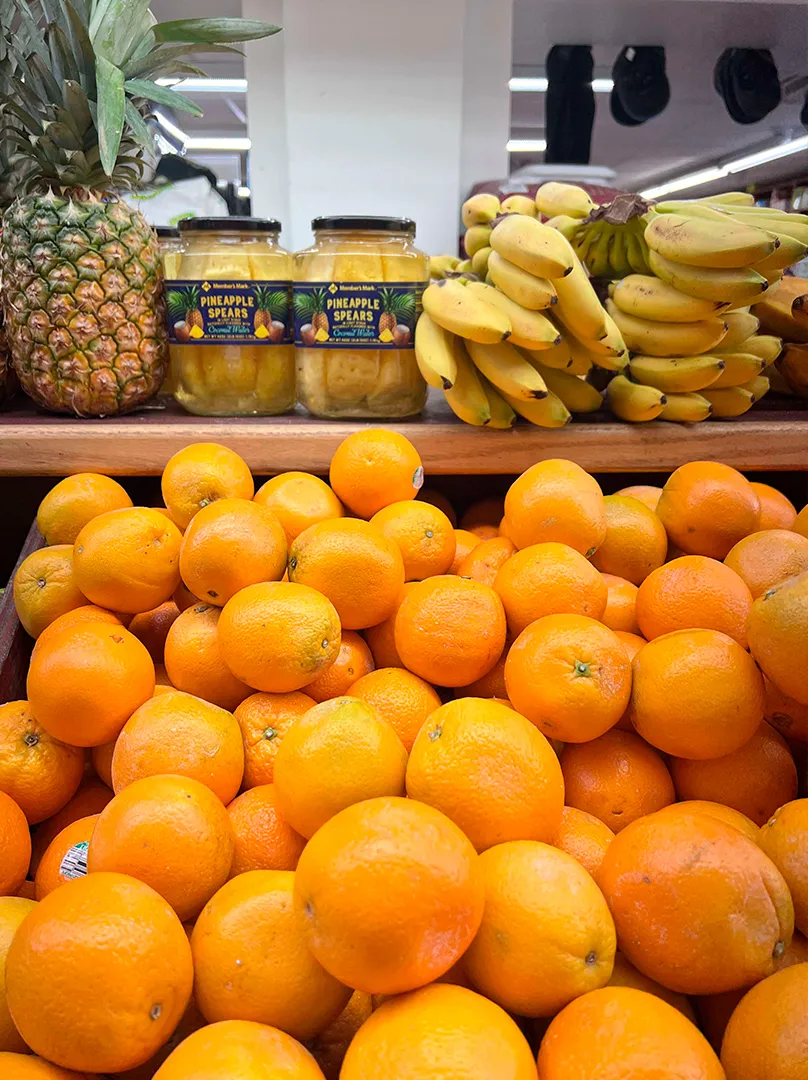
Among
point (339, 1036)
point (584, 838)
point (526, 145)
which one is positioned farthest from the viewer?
point (526, 145)

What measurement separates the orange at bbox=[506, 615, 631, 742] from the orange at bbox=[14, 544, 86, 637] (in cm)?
65

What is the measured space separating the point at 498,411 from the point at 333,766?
0.92 metres

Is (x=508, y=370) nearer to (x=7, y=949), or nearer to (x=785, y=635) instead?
(x=785, y=635)

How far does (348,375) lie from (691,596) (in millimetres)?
825

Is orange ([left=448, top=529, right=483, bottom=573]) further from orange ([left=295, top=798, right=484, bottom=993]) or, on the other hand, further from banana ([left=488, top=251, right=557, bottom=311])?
orange ([left=295, top=798, right=484, bottom=993])

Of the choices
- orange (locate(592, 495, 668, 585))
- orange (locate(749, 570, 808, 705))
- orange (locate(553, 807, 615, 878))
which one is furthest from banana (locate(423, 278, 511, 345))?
orange (locate(553, 807, 615, 878))

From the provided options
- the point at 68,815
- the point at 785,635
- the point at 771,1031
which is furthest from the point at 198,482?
the point at 771,1031

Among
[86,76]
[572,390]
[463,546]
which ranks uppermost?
[86,76]

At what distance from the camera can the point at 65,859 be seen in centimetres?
76

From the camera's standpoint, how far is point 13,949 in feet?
1.83

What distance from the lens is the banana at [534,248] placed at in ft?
4.30

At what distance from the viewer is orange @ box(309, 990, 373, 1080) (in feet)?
2.00

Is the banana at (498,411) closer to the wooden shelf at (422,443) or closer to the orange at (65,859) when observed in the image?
the wooden shelf at (422,443)

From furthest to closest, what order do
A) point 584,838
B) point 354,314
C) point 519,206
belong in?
point 519,206
point 354,314
point 584,838
